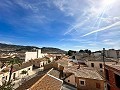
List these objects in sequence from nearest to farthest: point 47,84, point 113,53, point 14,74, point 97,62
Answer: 1. point 47,84
2. point 14,74
3. point 97,62
4. point 113,53

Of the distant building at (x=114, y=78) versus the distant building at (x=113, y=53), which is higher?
the distant building at (x=113, y=53)

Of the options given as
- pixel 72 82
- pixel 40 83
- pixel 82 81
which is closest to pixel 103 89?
pixel 82 81

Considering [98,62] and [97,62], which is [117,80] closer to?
[98,62]

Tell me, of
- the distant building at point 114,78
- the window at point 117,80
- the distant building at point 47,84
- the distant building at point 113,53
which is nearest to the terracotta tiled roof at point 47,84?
the distant building at point 47,84

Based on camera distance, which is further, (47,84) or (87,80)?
(87,80)

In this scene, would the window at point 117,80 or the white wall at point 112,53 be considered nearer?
the window at point 117,80

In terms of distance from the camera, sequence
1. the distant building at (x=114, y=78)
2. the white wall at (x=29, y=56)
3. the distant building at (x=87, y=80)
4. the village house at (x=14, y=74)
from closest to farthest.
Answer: the distant building at (x=114, y=78) < the distant building at (x=87, y=80) < the village house at (x=14, y=74) < the white wall at (x=29, y=56)

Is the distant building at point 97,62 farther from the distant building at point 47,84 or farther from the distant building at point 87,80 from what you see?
the distant building at point 47,84

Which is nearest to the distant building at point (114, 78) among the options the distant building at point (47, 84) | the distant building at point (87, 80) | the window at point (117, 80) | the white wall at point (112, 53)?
the window at point (117, 80)

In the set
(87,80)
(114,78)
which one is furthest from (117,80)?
(87,80)

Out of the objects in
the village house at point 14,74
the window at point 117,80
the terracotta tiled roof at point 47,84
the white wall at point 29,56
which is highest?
the white wall at point 29,56

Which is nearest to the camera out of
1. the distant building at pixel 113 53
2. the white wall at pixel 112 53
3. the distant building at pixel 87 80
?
the distant building at pixel 87 80

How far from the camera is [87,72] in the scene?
3341cm

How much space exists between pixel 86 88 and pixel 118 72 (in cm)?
1244
